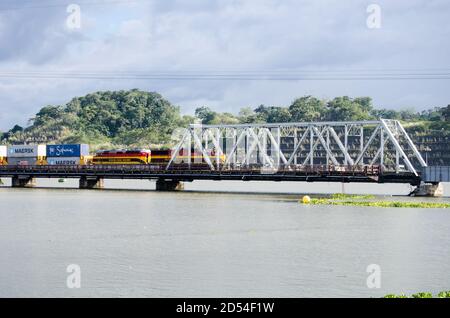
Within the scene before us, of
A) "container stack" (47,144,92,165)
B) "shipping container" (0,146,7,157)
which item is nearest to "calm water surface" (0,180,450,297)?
"container stack" (47,144,92,165)

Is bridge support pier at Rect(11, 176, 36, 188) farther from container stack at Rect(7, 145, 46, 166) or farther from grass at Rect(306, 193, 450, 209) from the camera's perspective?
grass at Rect(306, 193, 450, 209)

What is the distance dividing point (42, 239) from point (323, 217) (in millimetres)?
30209

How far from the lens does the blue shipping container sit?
155750 millimetres

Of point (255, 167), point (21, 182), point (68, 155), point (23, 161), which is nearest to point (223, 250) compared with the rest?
point (255, 167)

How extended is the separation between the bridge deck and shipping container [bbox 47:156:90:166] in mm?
7882

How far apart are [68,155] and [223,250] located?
104901mm

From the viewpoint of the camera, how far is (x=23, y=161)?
16038cm

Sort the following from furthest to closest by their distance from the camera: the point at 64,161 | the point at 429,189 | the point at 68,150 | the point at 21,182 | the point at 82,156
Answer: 1. the point at 68,150
2. the point at 64,161
3. the point at 21,182
4. the point at 82,156
5. the point at 429,189

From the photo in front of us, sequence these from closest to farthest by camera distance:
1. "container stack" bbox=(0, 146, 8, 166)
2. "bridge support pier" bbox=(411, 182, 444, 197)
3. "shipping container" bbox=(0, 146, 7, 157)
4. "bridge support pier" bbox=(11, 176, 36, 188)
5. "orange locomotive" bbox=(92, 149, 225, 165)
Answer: "bridge support pier" bbox=(411, 182, 444, 197) → "orange locomotive" bbox=(92, 149, 225, 165) → "bridge support pier" bbox=(11, 176, 36, 188) → "container stack" bbox=(0, 146, 8, 166) → "shipping container" bbox=(0, 146, 7, 157)

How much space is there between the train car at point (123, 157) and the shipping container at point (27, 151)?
1160cm

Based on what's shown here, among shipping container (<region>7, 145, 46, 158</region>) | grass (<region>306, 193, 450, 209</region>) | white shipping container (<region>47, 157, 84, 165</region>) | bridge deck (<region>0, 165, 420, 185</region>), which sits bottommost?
grass (<region>306, 193, 450, 209</region>)

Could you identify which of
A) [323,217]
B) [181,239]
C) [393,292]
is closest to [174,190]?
[323,217]

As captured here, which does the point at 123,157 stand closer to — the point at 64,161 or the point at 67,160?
the point at 67,160

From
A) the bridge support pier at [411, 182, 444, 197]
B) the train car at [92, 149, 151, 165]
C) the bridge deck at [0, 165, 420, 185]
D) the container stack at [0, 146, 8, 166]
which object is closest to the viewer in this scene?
the bridge support pier at [411, 182, 444, 197]
